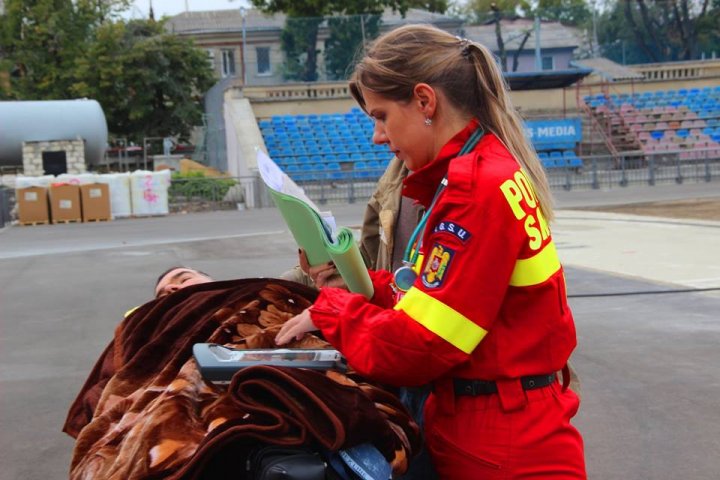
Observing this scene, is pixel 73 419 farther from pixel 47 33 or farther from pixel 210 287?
pixel 47 33

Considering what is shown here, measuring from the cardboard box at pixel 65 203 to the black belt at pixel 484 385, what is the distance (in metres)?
23.3

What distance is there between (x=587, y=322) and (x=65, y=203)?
1877 centimetres

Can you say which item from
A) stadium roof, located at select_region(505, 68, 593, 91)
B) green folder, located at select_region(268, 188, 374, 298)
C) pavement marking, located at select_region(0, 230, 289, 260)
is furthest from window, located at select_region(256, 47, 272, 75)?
green folder, located at select_region(268, 188, 374, 298)

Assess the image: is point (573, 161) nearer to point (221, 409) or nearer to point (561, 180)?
point (561, 180)

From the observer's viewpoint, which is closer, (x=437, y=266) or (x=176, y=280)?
(x=437, y=266)

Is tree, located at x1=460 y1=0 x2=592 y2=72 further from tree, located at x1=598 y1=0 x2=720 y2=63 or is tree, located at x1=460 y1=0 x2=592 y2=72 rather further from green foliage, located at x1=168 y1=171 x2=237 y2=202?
green foliage, located at x1=168 y1=171 x2=237 y2=202

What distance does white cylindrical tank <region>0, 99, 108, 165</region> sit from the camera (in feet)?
99.6

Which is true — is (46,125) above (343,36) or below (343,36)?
below

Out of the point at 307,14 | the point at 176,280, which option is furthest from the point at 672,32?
the point at 176,280

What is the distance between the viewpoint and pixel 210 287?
274 centimetres

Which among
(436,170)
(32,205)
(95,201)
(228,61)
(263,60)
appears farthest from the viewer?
(228,61)

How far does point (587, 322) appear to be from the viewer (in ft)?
27.0

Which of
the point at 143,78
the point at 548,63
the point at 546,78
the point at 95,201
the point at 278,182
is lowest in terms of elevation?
the point at 95,201

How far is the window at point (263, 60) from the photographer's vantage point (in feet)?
123
